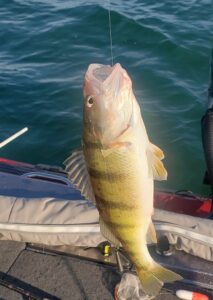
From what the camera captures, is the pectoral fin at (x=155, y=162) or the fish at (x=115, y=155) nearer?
the fish at (x=115, y=155)

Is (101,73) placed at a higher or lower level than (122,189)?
higher

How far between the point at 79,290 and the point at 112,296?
276 mm

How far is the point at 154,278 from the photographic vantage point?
255 centimetres

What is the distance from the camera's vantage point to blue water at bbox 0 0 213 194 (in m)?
6.93

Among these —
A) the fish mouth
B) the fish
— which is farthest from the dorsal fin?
the fish mouth

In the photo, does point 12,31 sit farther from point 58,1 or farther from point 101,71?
point 101,71

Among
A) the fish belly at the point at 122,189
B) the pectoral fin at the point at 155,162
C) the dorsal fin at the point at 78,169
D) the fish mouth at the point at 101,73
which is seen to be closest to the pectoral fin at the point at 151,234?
the fish belly at the point at 122,189

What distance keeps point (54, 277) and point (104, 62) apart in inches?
249

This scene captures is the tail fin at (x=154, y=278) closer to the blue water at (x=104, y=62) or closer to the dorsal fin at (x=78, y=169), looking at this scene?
the dorsal fin at (x=78, y=169)

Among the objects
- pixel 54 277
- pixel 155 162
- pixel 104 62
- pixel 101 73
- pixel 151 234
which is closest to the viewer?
pixel 101 73

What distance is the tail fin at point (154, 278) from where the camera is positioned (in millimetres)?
2537

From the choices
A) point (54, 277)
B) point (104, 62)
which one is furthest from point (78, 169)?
point (104, 62)

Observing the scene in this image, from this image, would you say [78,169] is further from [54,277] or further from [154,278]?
[54,277]

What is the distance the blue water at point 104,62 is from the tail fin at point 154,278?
358 cm
